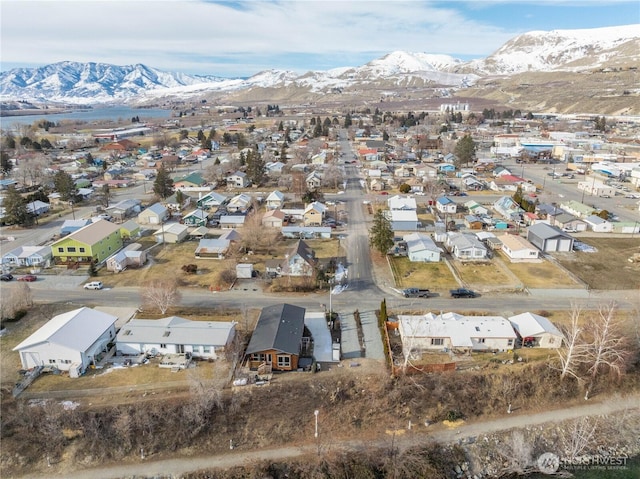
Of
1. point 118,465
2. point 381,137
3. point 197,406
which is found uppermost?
point 381,137

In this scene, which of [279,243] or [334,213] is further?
[334,213]

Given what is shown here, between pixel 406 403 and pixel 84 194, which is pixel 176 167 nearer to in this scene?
pixel 84 194

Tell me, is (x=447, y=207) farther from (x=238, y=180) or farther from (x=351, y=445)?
(x=351, y=445)

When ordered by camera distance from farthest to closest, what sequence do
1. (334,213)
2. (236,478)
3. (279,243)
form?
(334,213) → (279,243) → (236,478)

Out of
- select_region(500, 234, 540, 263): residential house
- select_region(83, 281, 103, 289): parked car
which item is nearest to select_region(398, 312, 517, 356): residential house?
select_region(500, 234, 540, 263): residential house

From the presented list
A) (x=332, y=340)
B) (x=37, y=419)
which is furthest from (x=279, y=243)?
(x=37, y=419)

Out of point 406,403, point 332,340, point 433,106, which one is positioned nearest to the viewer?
point 406,403

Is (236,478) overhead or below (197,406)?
below

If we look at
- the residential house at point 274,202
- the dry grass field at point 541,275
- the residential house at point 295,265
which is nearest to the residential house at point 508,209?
the dry grass field at point 541,275

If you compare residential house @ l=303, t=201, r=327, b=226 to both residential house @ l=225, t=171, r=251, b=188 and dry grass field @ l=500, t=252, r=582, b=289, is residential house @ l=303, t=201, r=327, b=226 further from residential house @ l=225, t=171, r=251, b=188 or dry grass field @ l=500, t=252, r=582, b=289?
residential house @ l=225, t=171, r=251, b=188
